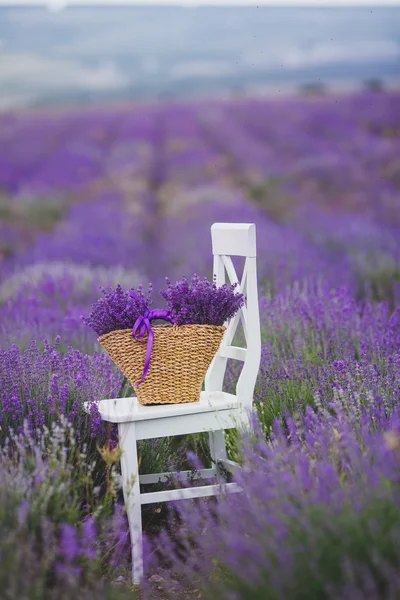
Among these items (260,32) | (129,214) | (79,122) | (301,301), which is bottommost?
(301,301)

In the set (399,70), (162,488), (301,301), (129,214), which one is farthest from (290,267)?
(399,70)

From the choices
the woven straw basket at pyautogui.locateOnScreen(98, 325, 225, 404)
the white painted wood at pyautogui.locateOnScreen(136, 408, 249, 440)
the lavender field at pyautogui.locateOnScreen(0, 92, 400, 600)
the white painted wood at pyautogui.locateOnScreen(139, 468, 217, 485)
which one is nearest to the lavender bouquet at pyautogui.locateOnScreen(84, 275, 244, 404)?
the woven straw basket at pyautogui.locateOnScreen(98, 325, 225, 404)

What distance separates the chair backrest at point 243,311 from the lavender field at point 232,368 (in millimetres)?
176

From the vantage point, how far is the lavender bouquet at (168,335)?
279cm

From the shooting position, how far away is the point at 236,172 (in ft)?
41.2

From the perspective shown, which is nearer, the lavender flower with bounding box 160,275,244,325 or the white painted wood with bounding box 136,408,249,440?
the white painted wood with bounding box 136,408,249,440

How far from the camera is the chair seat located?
105 inches

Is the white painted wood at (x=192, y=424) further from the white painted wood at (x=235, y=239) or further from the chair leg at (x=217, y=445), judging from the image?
the white painted wood at (x=235, y=239)

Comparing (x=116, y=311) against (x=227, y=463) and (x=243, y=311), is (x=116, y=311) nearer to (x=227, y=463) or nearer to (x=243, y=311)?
(x=243, y=311)

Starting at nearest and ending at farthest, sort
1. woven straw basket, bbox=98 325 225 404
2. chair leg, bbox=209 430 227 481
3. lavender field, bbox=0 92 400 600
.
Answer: lavender field, bbox=0 92 400 600, woven straw basket, bbox=98 325 225 404, chair leg, bbox=209 430 227 481

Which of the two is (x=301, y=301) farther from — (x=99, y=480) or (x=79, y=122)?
(x=79, y=122)

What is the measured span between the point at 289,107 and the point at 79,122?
9.90ft

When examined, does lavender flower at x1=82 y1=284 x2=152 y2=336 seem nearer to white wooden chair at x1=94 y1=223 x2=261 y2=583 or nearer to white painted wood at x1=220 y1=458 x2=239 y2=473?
white wooden chair at x1=94 y1=223 x2=261 y2=583

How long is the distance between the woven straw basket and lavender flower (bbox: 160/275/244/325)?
4 centimetres
